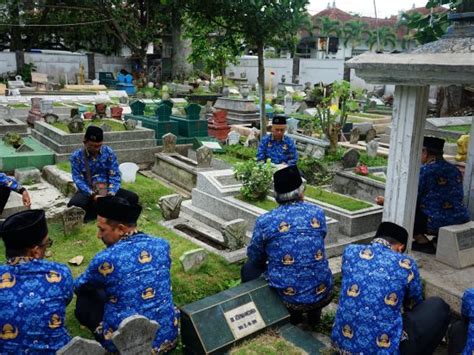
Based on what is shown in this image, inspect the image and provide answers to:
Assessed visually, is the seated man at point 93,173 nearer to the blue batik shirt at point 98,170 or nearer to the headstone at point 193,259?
the blue batik shirt at point 98,170

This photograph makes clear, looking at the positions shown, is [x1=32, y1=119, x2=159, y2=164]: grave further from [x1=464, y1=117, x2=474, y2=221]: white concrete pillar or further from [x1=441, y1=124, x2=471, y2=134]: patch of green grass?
[x1=441, y1=124, x2=471, y2=134]: patch of green grass

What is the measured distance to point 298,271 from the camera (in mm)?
3693

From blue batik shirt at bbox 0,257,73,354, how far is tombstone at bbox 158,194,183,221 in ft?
12.0

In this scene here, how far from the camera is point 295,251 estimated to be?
367cm

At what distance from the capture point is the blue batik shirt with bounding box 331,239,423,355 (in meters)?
3.03

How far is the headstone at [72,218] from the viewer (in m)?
5.69

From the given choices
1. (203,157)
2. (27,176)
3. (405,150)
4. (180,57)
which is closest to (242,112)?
(203,157)

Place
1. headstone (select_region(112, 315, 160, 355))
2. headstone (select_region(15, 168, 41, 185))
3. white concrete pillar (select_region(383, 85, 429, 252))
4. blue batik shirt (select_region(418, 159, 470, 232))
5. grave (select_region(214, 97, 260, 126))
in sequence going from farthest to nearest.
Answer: grave (select_region(214, 97, 260, 126))
headstone (select_region(15, 168, 41, 185))
blue batik shirt (select_region(418, 159, 470, 232))
white concrete pillar (select_region(383, 85, 429, 252))
headstone (select_region(112, 315, 160, 355))

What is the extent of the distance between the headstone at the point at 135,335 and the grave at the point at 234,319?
515 millimetres

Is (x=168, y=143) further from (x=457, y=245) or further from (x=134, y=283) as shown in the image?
(x=134, y=283)

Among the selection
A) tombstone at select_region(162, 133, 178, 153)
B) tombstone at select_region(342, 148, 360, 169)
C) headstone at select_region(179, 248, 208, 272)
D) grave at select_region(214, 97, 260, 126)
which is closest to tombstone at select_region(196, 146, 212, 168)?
tombstone at select_region(162, 133, 178, 153)

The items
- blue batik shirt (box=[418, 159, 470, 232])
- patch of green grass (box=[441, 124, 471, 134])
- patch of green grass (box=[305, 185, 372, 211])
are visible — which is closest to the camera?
blue batik shirt (box=[418, 159, 470, 232])

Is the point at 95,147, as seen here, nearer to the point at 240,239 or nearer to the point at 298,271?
the point at 240,239

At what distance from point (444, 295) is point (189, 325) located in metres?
2.31
